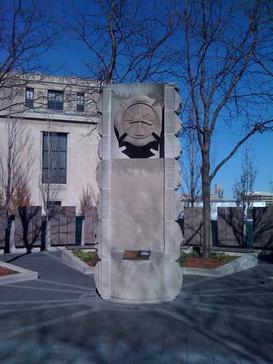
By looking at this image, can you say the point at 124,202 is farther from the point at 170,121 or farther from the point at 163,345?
the point at 163,345

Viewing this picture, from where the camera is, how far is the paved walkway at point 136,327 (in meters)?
5.55

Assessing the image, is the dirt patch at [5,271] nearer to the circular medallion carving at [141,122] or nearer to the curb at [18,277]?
the curb at [18,277]

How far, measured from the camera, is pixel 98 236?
8984 mm

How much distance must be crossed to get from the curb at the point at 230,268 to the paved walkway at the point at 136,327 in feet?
4.29

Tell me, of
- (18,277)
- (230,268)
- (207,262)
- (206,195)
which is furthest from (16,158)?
(230,268)

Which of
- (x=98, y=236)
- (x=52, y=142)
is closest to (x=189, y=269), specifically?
(x=98, y=236)

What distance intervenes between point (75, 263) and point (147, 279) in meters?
5.78

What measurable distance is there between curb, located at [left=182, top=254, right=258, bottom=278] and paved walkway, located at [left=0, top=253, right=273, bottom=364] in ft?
4.29

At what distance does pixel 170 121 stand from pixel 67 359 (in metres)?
5.10

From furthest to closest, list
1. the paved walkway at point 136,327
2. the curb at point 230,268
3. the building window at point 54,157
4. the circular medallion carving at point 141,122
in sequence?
the building window at point 54,157, the curb at point 230,268, the circular medallion carving at point 141,122, the paved walkway at point 136,327

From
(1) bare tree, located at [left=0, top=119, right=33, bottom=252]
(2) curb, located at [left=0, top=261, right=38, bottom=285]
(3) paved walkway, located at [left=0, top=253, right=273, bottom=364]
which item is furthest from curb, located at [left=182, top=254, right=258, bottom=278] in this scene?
(1) bare tree, located at [left=0, top=119, right=33, bottom=252]

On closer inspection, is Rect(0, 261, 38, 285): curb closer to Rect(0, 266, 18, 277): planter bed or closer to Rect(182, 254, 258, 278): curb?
Rect(0, 266, 18, 277): planter bed

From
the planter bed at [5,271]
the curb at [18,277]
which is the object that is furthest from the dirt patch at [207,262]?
the planter bed at [5,271]

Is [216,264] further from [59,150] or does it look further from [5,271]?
[59,150]
